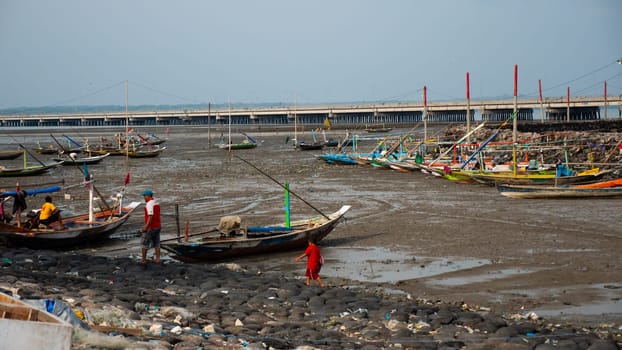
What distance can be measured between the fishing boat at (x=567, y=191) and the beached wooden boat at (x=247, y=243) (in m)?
9.85

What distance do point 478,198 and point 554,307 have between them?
14623 mm

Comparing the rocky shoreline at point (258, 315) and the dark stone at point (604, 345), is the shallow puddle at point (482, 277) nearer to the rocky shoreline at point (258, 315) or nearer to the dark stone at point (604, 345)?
the rocky shoreline at point (258, 315)

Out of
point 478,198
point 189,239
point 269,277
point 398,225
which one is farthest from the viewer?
point 478,198

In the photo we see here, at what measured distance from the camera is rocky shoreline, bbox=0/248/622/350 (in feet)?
32.7

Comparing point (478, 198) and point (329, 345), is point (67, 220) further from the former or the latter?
point (478, 198)

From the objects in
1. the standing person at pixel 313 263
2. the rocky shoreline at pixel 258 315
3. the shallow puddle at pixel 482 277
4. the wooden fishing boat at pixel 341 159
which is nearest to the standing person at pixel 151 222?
the rocky shoreline at pixel 258 315

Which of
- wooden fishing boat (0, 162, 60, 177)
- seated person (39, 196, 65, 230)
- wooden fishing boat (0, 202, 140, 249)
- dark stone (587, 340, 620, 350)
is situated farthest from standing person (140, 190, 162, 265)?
wooden fishing boat (0, 162, 60, 177)

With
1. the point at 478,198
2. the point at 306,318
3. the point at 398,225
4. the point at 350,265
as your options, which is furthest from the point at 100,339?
the point at 478,198

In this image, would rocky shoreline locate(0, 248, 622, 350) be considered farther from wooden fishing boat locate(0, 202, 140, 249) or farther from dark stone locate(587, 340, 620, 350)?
wooden fishing boat locate(0, 202, 140, 249)

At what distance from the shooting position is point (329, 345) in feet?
32.7

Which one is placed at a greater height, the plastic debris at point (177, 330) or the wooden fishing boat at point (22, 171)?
the wooden fishing boat at point (22, 171)

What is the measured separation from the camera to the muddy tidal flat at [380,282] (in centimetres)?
1046

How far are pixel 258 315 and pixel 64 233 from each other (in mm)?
8135

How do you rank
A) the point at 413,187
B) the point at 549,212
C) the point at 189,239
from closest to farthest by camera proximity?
the point at 189,239 < the point at 549,212 < the point at 413,187
